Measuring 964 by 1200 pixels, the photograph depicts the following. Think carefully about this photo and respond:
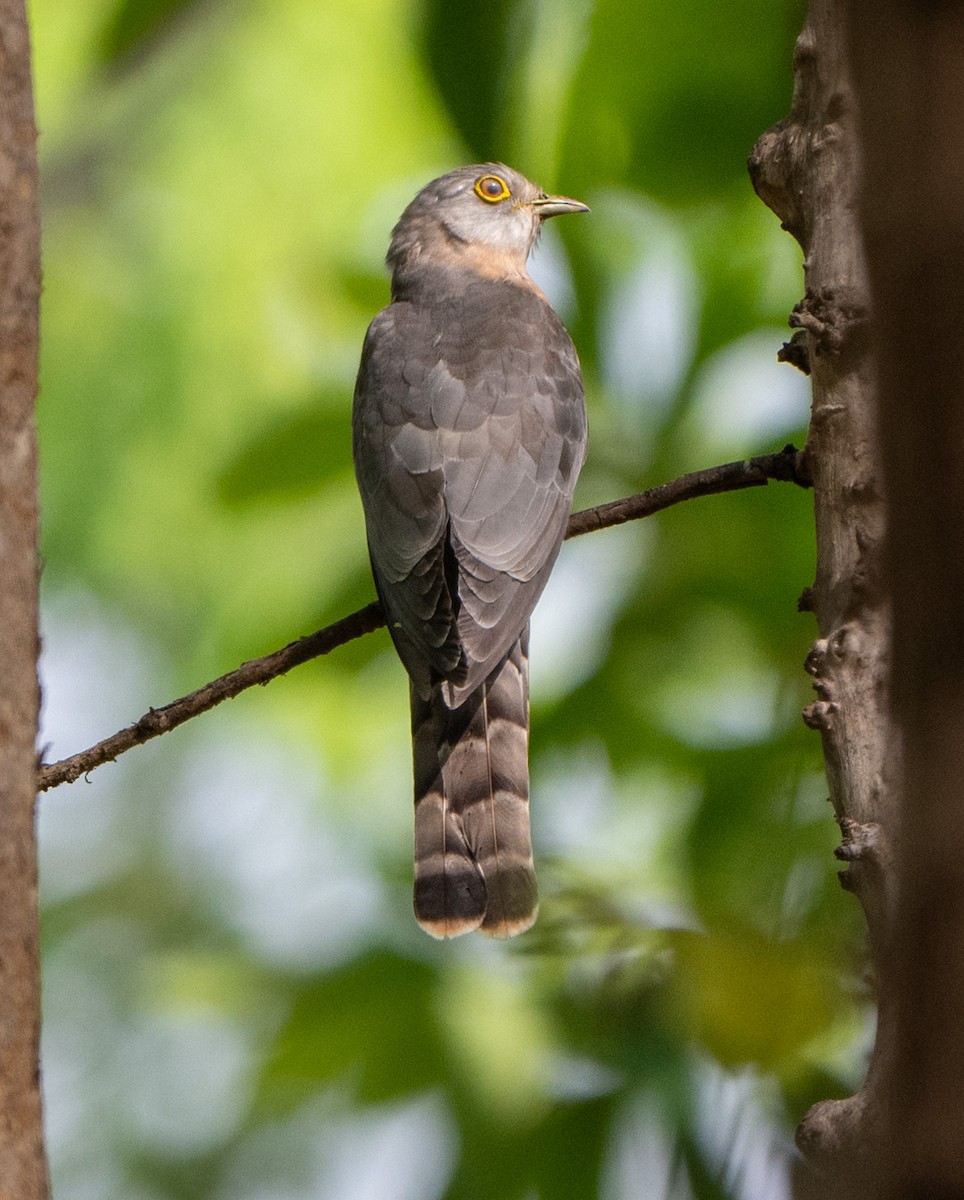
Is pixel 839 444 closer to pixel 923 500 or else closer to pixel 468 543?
pixel 468 543

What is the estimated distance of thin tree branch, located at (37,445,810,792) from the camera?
125 inches

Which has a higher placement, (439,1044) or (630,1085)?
(630,1085)

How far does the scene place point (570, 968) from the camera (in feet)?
9.75

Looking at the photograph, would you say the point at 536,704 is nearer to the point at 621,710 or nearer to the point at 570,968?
the point at 621,710

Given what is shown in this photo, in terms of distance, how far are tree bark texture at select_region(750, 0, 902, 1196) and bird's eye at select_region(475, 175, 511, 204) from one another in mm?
3596

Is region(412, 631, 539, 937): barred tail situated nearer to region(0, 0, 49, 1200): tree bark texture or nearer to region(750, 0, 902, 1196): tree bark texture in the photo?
region(750, 0, 902, 1196): tree bark texture

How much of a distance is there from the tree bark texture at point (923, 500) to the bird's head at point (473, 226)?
5.77 meters

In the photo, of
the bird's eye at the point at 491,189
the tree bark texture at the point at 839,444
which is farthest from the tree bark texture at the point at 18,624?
Result: the bird's eye at the point at 491,189

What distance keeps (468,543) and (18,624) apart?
2725 mm

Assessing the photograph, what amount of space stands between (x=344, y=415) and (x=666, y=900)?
5.90 ft

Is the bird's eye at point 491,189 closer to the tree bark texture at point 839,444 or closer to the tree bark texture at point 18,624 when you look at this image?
the tree bark texture at point 839,444

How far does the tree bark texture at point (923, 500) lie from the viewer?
77 centimetres

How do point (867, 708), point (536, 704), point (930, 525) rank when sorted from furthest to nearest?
point (536, 704) < point (867, 708) < point (930, 525)

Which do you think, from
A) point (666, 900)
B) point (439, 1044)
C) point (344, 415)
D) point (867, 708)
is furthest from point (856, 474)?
point (344, 415)
